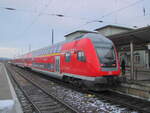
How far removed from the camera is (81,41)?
9375 mm

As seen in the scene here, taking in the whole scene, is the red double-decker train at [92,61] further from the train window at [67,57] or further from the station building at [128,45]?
the station building at [128,45]

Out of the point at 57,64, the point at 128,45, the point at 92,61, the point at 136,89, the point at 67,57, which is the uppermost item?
the point at 128,45

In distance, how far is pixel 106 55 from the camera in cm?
868

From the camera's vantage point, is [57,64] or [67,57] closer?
[67,57]

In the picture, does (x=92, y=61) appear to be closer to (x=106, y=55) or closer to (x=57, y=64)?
(x=106, y=55)

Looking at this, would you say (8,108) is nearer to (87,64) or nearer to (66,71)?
(87,64)

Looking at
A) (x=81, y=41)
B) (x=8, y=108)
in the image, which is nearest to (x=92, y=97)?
(x=81, y=41)

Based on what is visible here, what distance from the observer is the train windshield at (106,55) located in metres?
8.38

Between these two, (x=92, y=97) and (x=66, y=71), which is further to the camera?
(x=66, y=71)

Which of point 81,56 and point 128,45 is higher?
point 128,45

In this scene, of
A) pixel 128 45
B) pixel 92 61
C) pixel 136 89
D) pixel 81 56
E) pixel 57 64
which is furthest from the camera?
pixel 128 45

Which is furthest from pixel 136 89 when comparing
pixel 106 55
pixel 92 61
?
pixel 92 61

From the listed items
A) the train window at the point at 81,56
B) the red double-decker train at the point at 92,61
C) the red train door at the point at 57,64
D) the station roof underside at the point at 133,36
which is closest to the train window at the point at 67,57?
the red double-decker train at the point at 92,61

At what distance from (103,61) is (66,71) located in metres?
3.15
